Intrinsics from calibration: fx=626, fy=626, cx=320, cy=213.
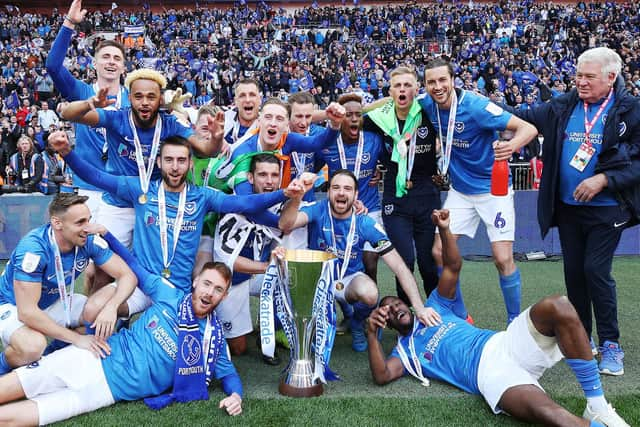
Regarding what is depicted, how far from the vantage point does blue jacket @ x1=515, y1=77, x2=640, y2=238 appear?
13.8 feet

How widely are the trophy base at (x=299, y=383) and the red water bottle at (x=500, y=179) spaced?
208 cm

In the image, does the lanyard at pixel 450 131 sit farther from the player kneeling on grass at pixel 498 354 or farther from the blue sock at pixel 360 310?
the blue sock at pixel 360 310

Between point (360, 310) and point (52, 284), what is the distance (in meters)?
2.26

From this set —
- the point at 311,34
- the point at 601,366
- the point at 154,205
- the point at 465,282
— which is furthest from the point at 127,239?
the point at 311,34

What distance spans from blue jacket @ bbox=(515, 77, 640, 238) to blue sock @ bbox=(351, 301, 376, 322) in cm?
151

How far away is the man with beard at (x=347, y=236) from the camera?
4586 mm

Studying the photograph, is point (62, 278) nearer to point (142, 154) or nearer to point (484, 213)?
point (142, 154)

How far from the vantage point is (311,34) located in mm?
29484

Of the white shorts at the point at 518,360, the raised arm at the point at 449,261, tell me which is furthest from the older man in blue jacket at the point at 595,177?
the white shorts at the point at 518,360

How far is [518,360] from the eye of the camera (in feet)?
11.6

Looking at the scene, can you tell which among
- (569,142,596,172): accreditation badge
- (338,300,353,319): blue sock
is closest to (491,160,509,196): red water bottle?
(569,142,596,172): accreditation badge

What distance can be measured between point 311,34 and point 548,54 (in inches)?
421

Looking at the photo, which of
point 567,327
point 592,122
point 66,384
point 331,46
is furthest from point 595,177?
point 331,46

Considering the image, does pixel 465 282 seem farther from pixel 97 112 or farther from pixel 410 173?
pixel 97 112
